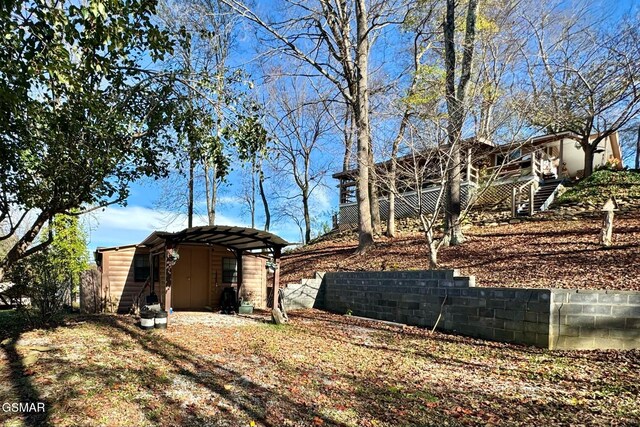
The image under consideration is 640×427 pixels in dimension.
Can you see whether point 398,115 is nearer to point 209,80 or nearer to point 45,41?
point 209,80

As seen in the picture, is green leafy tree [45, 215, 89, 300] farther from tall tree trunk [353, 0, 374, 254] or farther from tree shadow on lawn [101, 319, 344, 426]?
tall tree trunk [353, 0, 374, 254]

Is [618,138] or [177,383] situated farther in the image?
[618,138]

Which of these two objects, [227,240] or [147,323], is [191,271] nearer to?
[227,240]

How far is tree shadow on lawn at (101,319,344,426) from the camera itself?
12.6ft

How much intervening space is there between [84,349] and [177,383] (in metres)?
2.30

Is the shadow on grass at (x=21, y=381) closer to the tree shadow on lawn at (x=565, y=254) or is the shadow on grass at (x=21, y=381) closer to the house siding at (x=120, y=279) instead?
the house siding at (x=120, y=279)

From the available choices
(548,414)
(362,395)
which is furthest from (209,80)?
(548,414)

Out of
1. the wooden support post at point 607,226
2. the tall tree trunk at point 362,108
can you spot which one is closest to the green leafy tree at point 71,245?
the tall tree trunk at point 362,108

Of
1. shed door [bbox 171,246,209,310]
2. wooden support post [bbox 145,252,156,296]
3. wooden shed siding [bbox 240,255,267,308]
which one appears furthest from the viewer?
wooden shed siding [bbox 240,255,267,308]

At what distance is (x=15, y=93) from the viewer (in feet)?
12.1

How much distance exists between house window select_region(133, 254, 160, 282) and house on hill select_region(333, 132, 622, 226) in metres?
7.80

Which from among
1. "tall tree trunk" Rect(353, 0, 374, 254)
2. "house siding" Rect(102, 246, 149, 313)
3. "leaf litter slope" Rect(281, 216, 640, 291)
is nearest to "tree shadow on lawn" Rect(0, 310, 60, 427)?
"house siding" Rect(102, 246, 149, 313)

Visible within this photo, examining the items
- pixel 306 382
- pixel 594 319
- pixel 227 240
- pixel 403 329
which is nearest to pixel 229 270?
pixel 227 240

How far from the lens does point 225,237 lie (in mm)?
11188
